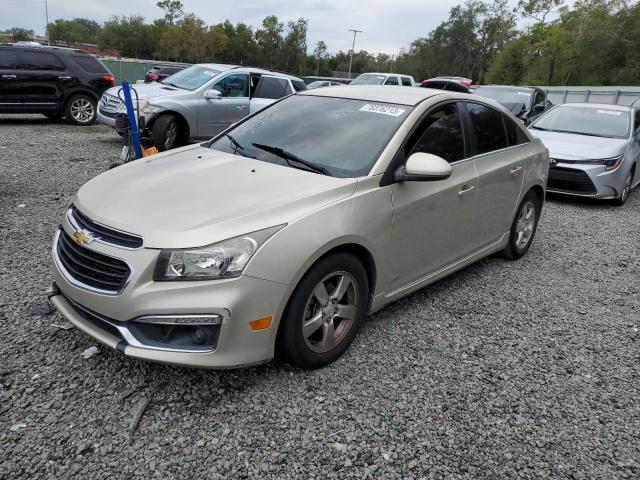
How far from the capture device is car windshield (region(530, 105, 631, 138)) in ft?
28.7

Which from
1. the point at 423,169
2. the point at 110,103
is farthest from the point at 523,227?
the point at 110,103

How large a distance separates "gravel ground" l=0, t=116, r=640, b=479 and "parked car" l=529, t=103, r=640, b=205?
411 centimetres

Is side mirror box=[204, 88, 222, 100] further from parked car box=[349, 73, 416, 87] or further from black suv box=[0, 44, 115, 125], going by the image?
parked car box=[349, 73, 416, 87]

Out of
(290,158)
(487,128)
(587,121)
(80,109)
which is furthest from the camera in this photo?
(80,109)

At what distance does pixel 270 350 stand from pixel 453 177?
1.99 meters

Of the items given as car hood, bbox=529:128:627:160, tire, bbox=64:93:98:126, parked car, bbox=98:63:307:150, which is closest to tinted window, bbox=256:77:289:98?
parked car, bbox=98:63:307:150

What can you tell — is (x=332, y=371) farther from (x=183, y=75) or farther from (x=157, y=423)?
(x=183, y=75)

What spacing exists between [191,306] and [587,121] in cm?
883

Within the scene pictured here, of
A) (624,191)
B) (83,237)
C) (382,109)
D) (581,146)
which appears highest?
(382,109)

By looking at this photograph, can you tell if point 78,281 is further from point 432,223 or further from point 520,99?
point 520,99

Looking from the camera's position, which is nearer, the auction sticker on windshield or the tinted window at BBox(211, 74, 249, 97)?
the auction sticker on windshield

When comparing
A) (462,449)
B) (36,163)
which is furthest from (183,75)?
(462,449)

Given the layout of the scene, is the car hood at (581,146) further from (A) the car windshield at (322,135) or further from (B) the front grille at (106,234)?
(B) the front grille at (106,234)

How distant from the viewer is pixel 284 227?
270cm
